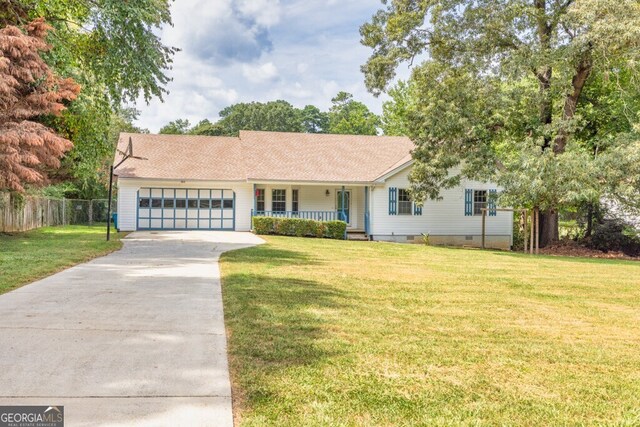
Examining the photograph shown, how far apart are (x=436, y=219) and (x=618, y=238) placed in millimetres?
7390

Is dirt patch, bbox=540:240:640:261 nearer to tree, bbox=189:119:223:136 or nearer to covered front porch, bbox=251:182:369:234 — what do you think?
covered front porch, bbox=251:182:369:234

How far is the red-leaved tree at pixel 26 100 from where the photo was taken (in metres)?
11.2

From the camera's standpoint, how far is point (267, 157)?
2414cm

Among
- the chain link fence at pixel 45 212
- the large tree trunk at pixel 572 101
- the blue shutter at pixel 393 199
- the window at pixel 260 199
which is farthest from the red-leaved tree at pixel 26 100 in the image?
the large tree trunk at pixel 572 101

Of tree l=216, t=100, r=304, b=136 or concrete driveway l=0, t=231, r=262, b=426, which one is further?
tree l=216, t=100, r=304, b=136

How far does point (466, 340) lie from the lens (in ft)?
15.8

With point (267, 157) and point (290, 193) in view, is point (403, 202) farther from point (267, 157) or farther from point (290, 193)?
point (267, 157)

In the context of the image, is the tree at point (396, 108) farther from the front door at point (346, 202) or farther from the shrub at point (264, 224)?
the shrub at point (264, 224)

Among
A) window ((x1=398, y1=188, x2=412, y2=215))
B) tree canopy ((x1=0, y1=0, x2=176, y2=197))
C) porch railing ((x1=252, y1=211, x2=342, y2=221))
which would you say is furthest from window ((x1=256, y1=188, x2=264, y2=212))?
tree canopy ((x1=0, y1=0, x2=176, y2=197))

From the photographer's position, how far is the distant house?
2169cm

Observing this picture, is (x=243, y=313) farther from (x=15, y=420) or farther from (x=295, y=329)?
(x=15, y=420)

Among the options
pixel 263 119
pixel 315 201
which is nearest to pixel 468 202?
pixel 315 201

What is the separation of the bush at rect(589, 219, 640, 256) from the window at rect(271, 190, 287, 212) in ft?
46.1

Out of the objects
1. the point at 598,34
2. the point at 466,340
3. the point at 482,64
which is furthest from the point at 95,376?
the point at 482,64
